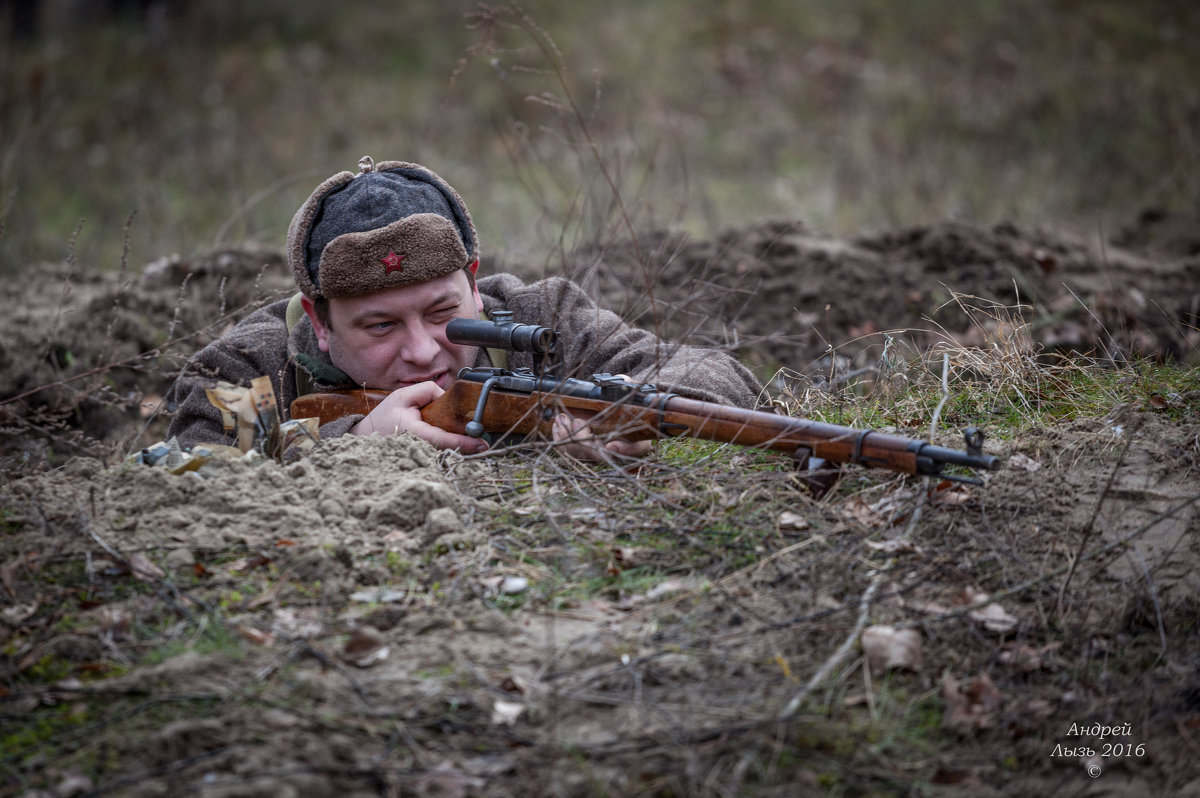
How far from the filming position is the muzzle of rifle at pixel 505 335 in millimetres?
3641

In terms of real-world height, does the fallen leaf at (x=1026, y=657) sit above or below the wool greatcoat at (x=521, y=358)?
below

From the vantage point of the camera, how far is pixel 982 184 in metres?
11.3

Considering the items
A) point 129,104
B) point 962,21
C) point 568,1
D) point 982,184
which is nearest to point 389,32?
point 568,1

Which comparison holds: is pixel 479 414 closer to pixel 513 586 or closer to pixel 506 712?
pixel 513 586

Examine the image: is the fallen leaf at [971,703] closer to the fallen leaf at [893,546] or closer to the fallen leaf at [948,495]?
the fallen leaf at [893,546]

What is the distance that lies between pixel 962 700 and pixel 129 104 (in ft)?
49.6

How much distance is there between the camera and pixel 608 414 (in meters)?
3.57

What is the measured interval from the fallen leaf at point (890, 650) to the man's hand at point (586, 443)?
1197 mm

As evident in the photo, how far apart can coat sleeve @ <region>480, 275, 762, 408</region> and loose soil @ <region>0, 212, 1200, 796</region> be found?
38cm

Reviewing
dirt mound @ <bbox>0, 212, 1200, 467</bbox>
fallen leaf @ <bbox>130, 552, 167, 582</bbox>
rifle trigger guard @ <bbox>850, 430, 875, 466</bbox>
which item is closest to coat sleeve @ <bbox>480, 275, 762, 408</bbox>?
rifle trigger guard @ <bbox>850, 430, 875, 466</bbox>

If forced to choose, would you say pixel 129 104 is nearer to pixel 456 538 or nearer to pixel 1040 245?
pixel 1040 245

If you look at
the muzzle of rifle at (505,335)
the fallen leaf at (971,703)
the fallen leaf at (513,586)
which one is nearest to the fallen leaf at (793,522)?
the fallen leaf at (971,703)

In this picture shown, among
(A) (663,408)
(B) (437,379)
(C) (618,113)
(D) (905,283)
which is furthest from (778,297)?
(C) (618,113)

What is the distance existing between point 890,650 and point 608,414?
1.28 m
